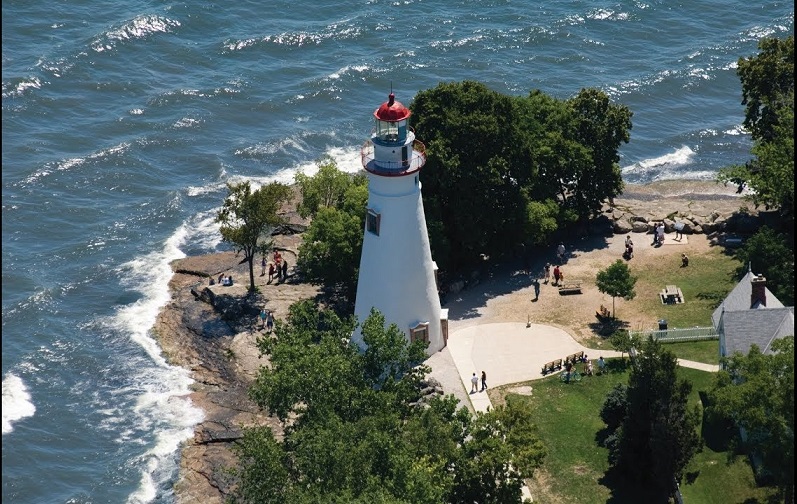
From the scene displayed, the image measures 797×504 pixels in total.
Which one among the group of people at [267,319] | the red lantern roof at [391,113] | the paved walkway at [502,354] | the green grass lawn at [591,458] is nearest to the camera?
the green grass lawn at [591,458]

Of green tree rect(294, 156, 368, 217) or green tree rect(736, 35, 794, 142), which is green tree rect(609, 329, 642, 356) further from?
green tree rect(294, 156, 368, 217)

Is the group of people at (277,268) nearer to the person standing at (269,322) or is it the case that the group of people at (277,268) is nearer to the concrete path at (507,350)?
the person standing at (269,322)

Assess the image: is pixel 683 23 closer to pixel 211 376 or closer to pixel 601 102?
pixel 601 102

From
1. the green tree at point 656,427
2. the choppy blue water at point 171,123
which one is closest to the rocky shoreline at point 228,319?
the choppy blue water at point 171,123

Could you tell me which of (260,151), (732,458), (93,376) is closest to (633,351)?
(732,458)

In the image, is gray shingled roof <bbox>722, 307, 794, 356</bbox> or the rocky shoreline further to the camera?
the rocky shoreline

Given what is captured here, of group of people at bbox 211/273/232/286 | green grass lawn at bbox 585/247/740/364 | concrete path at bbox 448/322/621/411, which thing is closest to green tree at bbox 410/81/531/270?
concrete path at bbox 448/322/621/411

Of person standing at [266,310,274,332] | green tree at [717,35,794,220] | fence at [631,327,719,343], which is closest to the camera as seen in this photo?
fence at [631,327,719,343]
